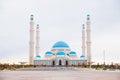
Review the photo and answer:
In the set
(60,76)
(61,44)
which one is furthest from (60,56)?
(60,76)

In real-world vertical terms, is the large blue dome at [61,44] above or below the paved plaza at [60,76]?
above

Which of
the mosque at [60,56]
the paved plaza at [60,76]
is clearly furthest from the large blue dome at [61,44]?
the paved plaza at [60,76]

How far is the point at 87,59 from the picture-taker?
92125mm

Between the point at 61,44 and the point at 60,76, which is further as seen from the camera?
the point at 61,44

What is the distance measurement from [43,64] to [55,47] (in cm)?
754

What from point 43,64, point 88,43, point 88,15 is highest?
point 88,15

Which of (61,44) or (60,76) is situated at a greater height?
(61,44)

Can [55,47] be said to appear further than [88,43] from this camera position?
Yes

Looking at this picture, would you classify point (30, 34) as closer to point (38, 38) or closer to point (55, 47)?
Answer: point (38, 38)

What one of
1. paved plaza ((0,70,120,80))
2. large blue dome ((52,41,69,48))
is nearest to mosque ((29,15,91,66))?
large blue dome ((52,41,69,48))

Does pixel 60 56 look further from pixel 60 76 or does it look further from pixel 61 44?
pixel 60 76

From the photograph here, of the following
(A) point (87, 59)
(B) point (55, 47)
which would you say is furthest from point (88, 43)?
(B) point (55, 47)

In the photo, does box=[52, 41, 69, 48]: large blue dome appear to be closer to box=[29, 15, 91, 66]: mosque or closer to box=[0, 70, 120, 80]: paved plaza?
box=[29, 15, 91, 66]: mosque

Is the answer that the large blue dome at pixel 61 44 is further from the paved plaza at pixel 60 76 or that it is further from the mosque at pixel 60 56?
the paved plaza at pixel 60 76
